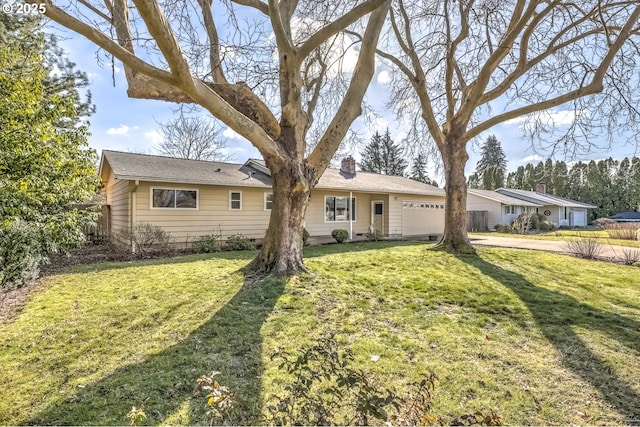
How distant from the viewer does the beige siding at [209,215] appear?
11828 millimetres

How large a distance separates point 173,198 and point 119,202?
8.35 ft

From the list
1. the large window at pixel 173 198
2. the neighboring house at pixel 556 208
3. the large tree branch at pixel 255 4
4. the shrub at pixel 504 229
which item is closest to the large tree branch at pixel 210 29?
→ the large tree branch at pixel 255 4

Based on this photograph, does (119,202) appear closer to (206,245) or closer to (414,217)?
(206,245)

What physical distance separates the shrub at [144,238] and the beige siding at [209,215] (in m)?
0.54

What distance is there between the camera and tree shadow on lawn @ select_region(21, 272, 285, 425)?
8.72ft

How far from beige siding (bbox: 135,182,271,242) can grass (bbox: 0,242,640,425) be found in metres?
4.32

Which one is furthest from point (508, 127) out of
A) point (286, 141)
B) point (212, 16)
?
point (212, 16)

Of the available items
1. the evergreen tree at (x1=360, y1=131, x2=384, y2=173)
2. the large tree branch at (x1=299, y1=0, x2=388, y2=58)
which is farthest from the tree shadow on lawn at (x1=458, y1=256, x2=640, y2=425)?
the evergreen tree at (x1=360, y1=131, x2=384, y2=173)

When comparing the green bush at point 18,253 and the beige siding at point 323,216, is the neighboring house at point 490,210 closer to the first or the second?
the beige siding at point 323,216

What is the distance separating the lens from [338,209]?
1698 cm

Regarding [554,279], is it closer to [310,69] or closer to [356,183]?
[310,69]

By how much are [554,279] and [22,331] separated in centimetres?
1027

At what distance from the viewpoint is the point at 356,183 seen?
1717cm

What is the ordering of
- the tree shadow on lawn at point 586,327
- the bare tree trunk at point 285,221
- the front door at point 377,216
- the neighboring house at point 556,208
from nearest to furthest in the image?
the tree shadow on lawn at point 586,327 → the bare tree trunk at point 285,221 → the front door at point 377,216 → the neighboring house at point 556,208
